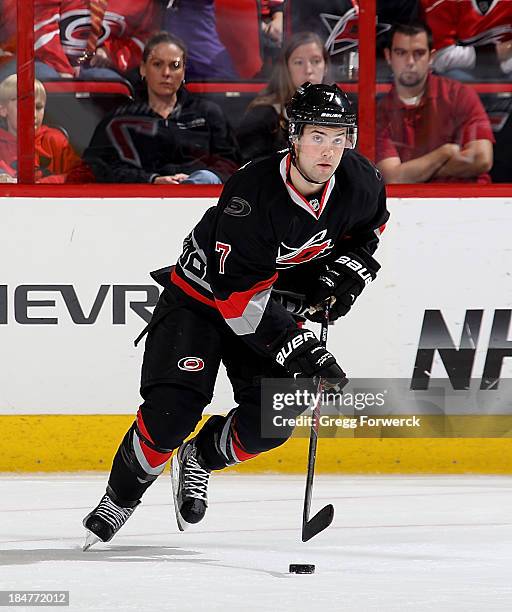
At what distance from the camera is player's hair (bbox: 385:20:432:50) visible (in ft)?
15.6

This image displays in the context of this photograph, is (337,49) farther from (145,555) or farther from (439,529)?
(145,555)

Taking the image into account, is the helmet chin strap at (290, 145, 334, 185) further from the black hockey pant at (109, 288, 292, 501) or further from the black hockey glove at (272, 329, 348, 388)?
the black hockey pant at (109, 288, 292, 501)

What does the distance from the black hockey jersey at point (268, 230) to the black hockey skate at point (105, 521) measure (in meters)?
0.56

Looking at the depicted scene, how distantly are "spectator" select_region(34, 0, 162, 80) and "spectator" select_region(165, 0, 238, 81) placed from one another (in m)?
0.06

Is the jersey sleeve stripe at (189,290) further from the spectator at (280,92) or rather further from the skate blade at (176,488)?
the spectator at (280,92)

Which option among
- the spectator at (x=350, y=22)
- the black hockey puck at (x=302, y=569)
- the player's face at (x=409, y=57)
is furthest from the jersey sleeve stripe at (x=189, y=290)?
the player's face at (x=409, y=57)

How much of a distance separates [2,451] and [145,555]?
1.43 metres

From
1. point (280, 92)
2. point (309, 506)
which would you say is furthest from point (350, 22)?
point (309, 506)

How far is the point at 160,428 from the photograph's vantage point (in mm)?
3357

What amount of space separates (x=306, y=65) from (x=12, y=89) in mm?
985

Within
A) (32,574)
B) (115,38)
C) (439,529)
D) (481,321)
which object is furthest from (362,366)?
(32,574)

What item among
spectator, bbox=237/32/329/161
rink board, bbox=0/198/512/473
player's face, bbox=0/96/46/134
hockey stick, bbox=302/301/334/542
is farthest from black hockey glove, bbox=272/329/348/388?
player's face, bbox=0/96/46/134

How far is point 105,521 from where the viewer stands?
342 cm

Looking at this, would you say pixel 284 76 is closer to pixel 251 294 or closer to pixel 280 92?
pixel 280 92
